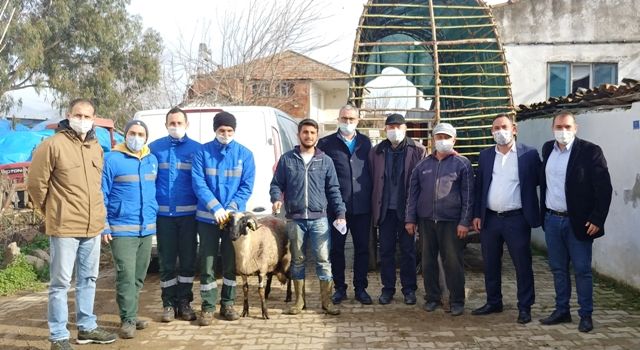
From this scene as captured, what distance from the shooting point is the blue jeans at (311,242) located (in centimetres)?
574

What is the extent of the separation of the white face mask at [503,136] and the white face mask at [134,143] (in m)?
3.43

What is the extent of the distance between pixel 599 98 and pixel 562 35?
7709 mm

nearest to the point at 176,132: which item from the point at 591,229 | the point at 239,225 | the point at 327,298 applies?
the point at 239,225

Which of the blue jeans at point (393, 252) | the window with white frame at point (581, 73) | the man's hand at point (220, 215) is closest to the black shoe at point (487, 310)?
the blue jeans at point (393, 252)

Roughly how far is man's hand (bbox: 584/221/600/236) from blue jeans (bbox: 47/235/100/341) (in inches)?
170

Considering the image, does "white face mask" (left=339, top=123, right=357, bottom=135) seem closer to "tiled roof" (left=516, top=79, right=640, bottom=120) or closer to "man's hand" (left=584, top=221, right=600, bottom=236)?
"man's hand" (left=584, top=221, right=600, bottom=236)

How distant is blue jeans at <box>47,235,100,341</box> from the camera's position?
458 cm

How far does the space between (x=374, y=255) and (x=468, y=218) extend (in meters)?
2.27

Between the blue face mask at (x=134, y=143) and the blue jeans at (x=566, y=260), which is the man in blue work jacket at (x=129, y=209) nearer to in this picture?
the blue face mask at (x=134, y=143)

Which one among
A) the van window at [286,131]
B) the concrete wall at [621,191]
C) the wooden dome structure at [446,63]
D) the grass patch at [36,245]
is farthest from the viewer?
the grass patch at [36,245]

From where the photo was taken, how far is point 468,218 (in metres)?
5.57

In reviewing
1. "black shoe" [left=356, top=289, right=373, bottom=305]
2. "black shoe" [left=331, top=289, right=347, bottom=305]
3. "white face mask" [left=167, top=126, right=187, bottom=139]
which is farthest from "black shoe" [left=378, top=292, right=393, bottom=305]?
"white face mask" [left=167, top=126, right=187, bottom=139]

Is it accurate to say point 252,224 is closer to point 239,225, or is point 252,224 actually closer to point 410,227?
point 239,225

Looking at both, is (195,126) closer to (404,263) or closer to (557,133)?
(404,263)
